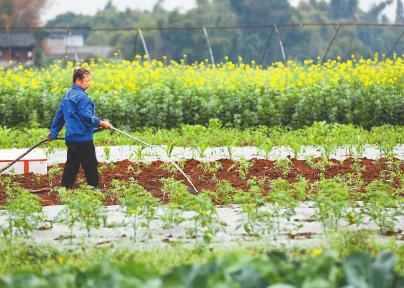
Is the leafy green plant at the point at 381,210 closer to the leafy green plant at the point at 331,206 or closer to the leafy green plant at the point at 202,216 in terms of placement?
the leafy green plant at the point at 331,206

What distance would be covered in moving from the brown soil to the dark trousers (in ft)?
0.50

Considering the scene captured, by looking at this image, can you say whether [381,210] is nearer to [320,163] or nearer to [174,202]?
[174,202]

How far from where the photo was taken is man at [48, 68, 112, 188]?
7898 mm

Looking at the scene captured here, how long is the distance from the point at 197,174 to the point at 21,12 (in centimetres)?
3203

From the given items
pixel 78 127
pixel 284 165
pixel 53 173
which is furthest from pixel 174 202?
pixel 53 173

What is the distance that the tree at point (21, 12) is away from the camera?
3831 cm

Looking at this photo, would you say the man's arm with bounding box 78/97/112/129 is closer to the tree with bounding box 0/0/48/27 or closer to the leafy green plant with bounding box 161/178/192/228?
the leafy green plant with bounding box 161/178/192/228

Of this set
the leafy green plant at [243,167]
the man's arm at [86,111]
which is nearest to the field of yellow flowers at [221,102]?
the leafy green plant at [243,167]

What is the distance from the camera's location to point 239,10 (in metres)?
38.5

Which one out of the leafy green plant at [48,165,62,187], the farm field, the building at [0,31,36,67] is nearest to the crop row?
the farm field

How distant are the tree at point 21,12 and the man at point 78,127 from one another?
31334mm

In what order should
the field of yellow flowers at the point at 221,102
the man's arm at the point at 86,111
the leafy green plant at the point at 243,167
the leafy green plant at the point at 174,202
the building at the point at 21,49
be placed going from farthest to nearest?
the building at the point at 21,49
the field of yellow flowers at the point at 221,102
the leafy green plant at the point at 243,167
the man's arm at the point at 86,111
the leafy green plant at the point at 174,202

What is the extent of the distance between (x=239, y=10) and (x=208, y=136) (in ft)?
90.9

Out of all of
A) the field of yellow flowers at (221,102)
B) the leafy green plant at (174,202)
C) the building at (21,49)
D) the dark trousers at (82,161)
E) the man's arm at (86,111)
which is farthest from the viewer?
the building at (21,49)
